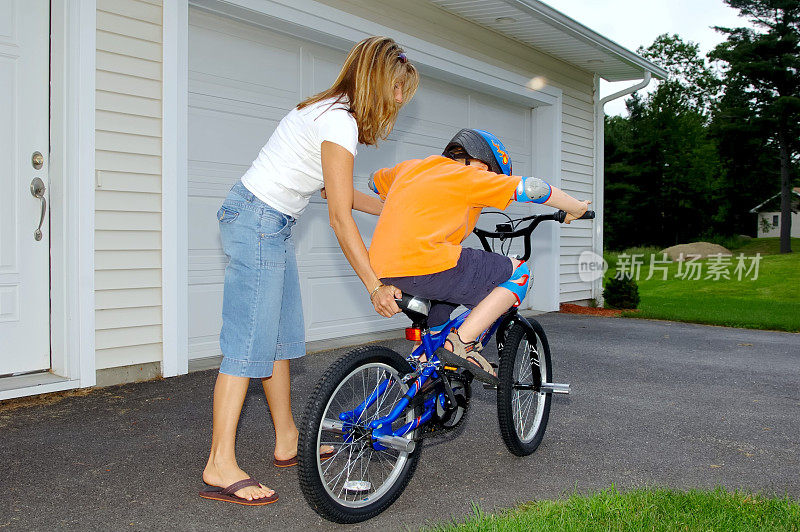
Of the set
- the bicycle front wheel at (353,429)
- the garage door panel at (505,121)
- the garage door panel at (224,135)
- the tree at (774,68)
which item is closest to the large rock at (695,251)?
the tree at (774,68)

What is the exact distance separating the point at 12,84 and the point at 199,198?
1.50m

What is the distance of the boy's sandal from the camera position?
2.84m

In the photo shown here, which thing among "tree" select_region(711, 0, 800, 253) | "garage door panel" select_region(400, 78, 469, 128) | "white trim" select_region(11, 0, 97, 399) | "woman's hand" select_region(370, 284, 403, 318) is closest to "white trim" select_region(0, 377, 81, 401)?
"white trim" select_region(11, 0, 97, 399)

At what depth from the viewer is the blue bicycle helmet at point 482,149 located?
2.93 m

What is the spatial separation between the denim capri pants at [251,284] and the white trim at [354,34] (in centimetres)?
309

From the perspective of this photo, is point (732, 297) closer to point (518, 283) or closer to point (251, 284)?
point (518, 283)

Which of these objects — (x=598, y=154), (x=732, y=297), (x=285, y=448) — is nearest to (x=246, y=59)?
(x=285, y=448)

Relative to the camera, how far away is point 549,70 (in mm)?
9305

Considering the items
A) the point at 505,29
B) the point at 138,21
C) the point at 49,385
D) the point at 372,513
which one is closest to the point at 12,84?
the point at 138,21

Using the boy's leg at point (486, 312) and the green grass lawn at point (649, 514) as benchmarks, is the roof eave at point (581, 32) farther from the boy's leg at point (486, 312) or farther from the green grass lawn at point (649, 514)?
the green grass lawn at point (649, 514)

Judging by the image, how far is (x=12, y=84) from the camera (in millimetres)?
4277

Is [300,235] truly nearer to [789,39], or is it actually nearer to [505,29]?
[505,29]

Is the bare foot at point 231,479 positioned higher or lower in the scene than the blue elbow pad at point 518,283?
lower

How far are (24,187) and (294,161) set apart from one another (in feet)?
8.24
